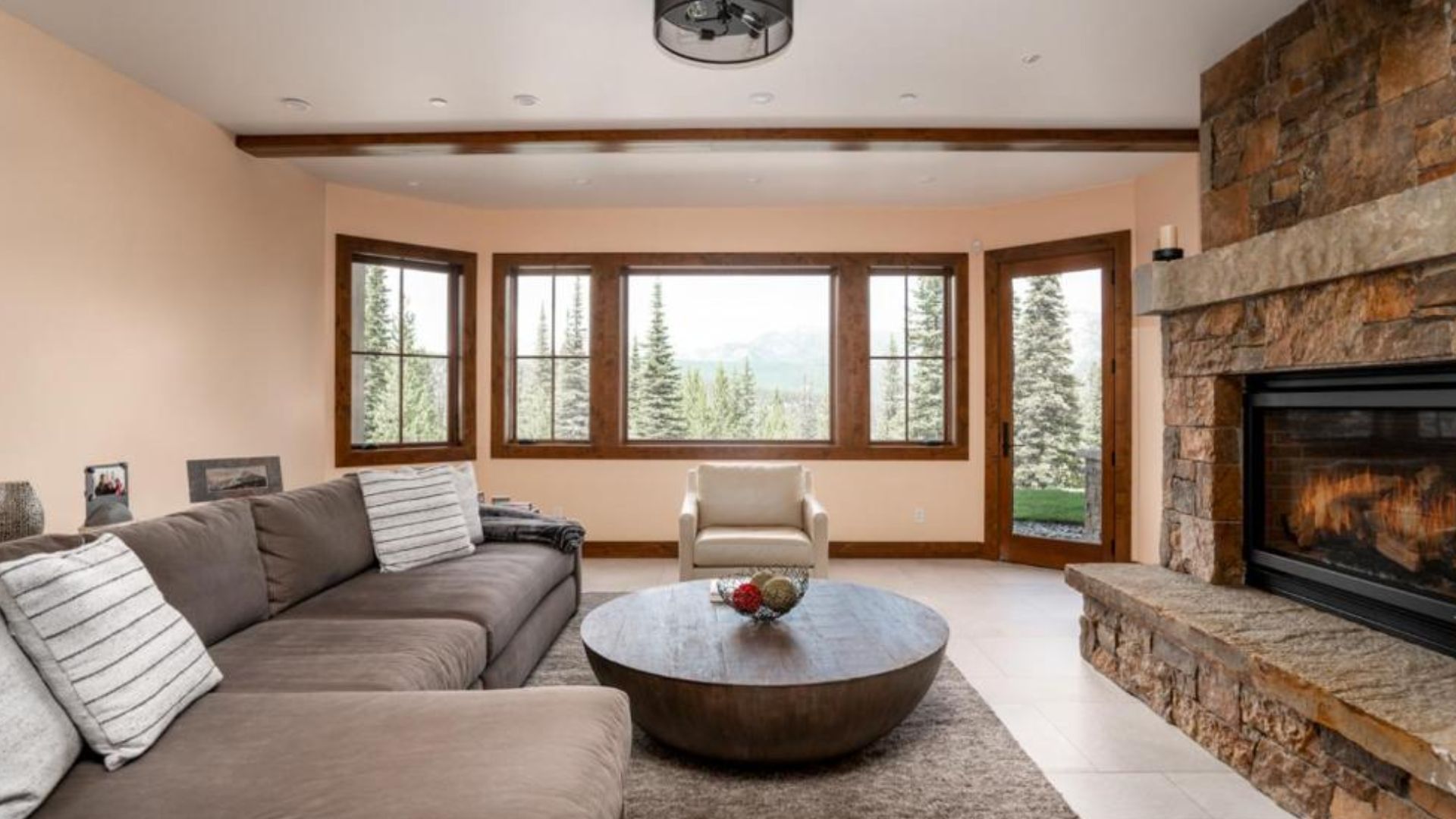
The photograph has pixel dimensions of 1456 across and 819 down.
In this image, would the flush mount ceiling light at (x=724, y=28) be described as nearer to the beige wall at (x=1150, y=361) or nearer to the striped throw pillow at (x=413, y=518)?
the striped throw pillow at (x=413, y=518)

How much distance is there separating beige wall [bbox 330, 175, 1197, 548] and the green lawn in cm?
28

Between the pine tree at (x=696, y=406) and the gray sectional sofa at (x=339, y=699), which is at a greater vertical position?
the pine tree at (x=696, y=406)

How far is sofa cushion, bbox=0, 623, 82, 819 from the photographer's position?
1328 mm

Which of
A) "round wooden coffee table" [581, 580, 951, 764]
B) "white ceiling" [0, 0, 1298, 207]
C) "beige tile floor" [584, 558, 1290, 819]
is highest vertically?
"white ceiling" [0, 0, 1298, 207]

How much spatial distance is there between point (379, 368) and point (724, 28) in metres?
3.96

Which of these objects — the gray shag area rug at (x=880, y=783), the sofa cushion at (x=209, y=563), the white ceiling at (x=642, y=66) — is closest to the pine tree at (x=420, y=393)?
the white ceiling at (x=642, y=66)

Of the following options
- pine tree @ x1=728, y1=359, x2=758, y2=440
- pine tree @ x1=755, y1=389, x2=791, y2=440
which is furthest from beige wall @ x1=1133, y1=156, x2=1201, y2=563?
pine tree @ x1=728, y1=359, x2=758, y2=440

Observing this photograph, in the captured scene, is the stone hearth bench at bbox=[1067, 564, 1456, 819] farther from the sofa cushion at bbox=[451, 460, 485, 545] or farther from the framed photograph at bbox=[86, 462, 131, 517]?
the framed photograph at bbox=[86, 462, 131, 517]

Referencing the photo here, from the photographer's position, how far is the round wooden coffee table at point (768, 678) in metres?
2.23

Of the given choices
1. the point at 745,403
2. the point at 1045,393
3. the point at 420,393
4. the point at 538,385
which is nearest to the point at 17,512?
the point at 420,393

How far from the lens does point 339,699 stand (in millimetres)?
1832

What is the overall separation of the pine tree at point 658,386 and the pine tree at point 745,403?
423 mm

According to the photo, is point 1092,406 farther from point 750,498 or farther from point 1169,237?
point 750,498

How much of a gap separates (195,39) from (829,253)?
406 cm
